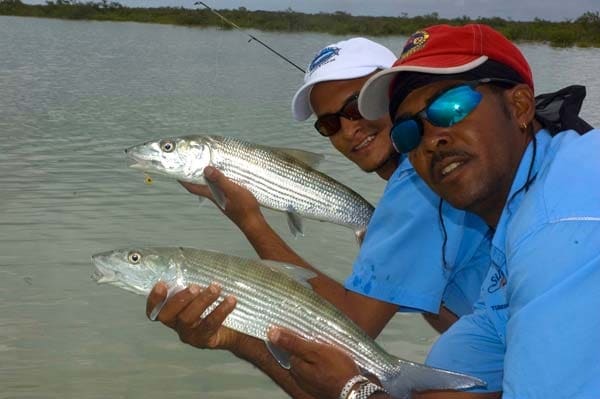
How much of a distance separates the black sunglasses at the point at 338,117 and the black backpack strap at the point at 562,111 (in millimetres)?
1100

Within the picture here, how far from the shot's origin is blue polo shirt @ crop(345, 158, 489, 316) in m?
3.35

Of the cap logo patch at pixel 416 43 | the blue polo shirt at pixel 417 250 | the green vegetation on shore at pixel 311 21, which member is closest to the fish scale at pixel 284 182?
the blue polo shirt at pixel 417 250

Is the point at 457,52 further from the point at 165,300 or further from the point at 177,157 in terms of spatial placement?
the point at 177,157

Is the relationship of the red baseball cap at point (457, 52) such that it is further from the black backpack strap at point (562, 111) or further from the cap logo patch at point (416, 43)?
the black backpack strap at point (562, 111)

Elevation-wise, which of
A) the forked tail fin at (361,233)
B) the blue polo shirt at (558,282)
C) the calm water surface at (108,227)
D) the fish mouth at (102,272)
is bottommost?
the calm water surface at (108,227)

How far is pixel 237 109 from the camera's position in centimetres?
1734

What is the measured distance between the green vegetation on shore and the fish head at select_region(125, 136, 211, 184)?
43358 millimetres

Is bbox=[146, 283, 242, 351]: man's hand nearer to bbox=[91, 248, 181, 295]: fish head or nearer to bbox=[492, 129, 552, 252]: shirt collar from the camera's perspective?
bbox=[91, 248, 181, 295]: fish head

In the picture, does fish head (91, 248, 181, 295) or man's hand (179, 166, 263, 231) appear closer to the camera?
fish head (91, 248, 181, 295)

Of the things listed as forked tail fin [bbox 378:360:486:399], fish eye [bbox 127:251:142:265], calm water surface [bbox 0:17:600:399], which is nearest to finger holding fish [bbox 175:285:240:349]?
fish eye [bbox 127:251:142:265]

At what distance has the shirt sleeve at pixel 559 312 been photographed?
182 cm

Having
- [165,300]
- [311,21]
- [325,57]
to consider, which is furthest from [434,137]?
[311,21]

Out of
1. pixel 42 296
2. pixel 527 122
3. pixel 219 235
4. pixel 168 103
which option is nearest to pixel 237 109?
pixel 168 103

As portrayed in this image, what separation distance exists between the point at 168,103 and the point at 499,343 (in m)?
15.5
